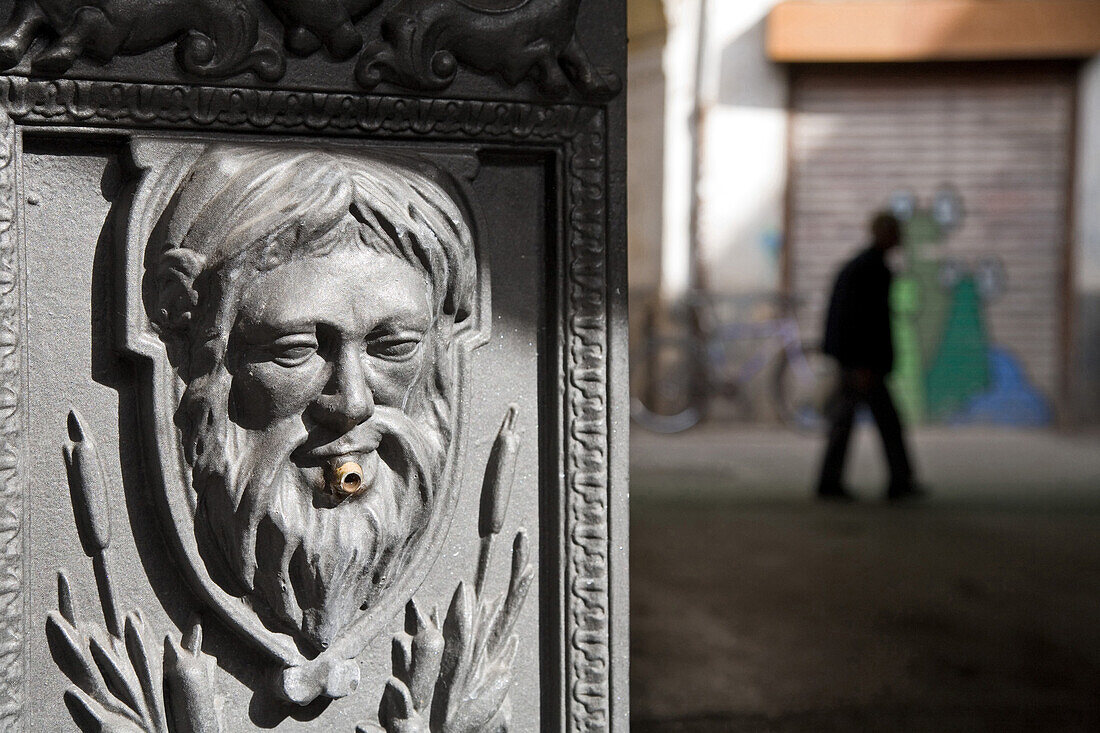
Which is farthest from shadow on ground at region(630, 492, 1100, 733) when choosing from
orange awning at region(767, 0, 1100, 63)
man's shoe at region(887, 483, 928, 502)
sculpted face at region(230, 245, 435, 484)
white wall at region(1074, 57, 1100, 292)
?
orange awning at region(767, 0, 1100, 63)

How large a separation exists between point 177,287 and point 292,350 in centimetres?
17

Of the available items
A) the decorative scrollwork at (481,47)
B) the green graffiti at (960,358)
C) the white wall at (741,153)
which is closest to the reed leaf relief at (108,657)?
the decorative scrollwork at (481,47)

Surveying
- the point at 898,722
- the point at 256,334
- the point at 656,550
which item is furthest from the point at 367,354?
the point at 656,550

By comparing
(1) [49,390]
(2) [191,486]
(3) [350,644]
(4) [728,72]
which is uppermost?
(4) [728,72]

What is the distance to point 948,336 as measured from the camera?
31.2 ft

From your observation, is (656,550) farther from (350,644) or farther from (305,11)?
(305,11)

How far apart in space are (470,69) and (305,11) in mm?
230

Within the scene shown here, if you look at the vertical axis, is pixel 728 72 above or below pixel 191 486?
above

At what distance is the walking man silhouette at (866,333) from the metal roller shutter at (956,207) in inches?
150

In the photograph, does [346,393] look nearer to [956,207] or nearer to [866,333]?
[866,333]

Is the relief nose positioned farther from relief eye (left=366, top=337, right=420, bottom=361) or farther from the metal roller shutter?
the metal roller shutter

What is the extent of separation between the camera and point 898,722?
2.97m

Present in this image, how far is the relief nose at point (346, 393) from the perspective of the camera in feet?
4.66

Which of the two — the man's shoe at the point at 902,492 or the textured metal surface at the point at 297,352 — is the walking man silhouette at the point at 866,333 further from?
the textured metal surface at the point at 297,352
